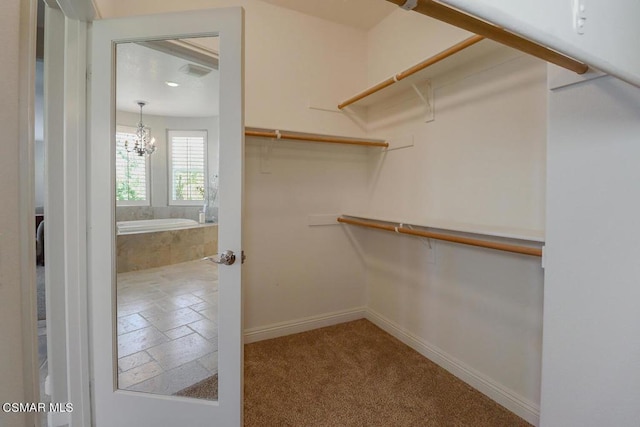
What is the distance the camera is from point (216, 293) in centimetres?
140

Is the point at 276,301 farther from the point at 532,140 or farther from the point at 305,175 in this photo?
the point at 532,140

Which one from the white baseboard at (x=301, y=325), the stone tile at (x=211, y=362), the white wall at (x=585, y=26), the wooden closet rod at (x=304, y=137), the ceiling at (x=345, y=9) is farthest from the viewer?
the white baseboard at (x=301, y=325)

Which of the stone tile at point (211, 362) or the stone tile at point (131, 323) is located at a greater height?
the stone tile at point (131, 323)

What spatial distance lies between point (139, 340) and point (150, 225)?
2.19ft

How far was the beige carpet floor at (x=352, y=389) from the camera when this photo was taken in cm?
151

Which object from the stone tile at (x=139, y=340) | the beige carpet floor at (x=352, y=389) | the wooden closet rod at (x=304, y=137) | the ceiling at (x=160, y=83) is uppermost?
the ceiling at (x=160, y=83)

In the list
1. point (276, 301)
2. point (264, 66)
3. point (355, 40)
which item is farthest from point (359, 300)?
point (355, 40)

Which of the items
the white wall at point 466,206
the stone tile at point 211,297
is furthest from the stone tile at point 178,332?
the white wall at point 466,206

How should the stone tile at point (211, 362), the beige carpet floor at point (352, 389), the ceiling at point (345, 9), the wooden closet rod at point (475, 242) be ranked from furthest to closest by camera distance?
the ceiling at point (345, 9)
the beige carpet floor at point (352, 389)
the stone tile at point (211, 362)
the wooden closet rod at point (475, 242)

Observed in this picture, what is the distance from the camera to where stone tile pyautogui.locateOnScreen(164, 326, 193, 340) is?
5.16 ft

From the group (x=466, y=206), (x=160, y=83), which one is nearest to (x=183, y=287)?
(x=160, y=83)

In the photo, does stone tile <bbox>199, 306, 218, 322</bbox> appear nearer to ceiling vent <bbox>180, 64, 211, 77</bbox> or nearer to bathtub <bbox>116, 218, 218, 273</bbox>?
bathtub <bbox>116, 218, 218, 273</bbox>

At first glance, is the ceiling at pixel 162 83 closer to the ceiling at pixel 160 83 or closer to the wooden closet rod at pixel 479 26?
the ceiling at pixel 160 83

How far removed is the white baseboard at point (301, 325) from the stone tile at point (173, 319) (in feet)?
2.56
